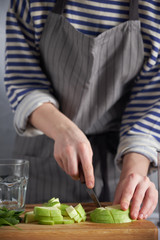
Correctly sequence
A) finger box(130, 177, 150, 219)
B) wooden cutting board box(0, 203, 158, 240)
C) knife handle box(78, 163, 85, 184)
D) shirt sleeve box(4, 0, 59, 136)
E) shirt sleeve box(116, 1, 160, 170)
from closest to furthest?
1. wooden cutting board box(0, 203, 158, 240)
2. finger box(130, 177, 150, 219)
3. knife handle box(78, 163, 85, 184)
4. shirt sleeve box(116, 1, 160, 170)
5. shirt sleeve box(4, 0, 59, 136)

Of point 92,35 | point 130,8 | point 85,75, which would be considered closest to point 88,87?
point 85,75

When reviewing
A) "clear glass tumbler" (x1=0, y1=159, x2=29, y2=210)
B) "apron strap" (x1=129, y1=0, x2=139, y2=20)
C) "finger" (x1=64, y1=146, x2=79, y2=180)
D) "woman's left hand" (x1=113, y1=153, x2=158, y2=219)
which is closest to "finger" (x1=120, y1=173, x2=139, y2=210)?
"woman's left hand" (x1=113, y1=153, x2=158, y2=219)

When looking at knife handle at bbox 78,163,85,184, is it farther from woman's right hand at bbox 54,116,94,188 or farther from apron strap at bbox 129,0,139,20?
apron strap at bbox 129,0,139,20

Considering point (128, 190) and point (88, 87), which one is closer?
point (128, 190)

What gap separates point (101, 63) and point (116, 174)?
1.16ft

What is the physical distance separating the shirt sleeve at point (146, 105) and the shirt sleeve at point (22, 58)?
22 cm

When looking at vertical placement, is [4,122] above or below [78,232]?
below

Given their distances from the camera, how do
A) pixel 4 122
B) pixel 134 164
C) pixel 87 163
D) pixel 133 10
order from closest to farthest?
1. pixel 87 163
2. pixel 134 164
3. pixel 133 10
4. pixel 4 122

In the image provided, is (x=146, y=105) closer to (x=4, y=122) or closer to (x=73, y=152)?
(x=73, y=152)

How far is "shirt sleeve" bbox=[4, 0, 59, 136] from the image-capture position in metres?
1.10

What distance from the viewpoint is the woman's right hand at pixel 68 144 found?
2.72 feet

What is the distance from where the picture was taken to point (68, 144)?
866 millimetres

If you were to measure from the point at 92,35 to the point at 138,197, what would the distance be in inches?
19.3

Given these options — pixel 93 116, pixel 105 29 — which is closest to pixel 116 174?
pixel 93 116
